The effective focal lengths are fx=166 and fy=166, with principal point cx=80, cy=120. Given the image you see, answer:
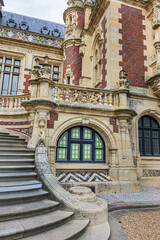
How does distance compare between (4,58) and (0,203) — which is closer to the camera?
A: (0,203)

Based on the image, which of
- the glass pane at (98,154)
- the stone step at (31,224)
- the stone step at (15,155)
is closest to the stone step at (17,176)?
the stone step at (15,155)

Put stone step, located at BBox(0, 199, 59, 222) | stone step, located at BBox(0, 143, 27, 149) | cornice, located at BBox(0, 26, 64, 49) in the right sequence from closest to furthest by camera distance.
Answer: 1. stone step, located at BBox(0, 199, 59, 222)
2. stone step, located at BBox(0, 143, 27, 149)
3. cornice, located at BBox(0, 26, 64, 49)

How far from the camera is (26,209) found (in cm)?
279

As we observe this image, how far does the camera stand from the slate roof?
52.3 ft

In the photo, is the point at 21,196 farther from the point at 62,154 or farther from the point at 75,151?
the point at 75,151

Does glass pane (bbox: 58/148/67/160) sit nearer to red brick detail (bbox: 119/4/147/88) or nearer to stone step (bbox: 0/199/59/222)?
stone step (bbox: 0/199/59/222)

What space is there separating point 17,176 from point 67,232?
1913 millimetres

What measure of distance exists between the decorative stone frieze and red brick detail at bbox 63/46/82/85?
2.45 metres

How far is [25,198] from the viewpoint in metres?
3.15

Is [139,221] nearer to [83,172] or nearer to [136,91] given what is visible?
[83,172]

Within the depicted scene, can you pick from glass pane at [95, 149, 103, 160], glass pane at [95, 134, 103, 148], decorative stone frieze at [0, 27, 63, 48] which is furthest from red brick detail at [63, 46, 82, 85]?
glass pane at [95, 149, 103, 160]

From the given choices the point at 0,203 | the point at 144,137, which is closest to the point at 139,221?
the point at 0,203

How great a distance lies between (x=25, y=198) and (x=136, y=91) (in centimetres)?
708

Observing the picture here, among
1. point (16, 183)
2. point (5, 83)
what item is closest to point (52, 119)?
point (16, 183)
